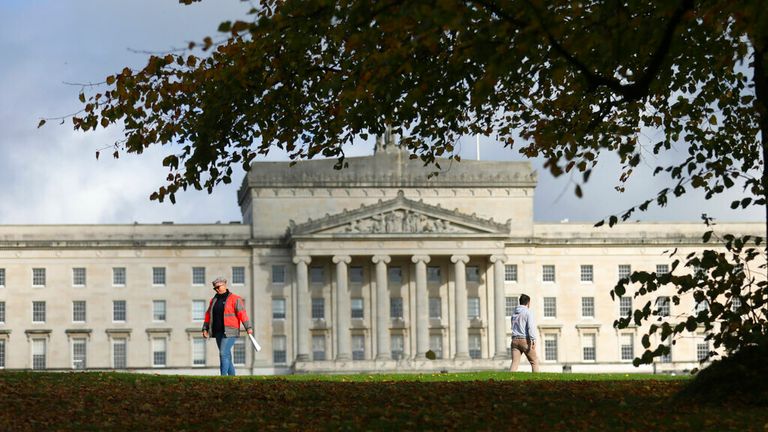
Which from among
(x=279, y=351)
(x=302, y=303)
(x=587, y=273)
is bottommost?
(x=279, y=351)

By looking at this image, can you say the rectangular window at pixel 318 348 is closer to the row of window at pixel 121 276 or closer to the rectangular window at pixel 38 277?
the row of window at pixel 121 276

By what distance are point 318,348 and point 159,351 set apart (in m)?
10.5

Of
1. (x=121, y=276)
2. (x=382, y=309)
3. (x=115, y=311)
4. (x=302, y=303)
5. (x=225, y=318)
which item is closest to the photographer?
(x=225, y=318)

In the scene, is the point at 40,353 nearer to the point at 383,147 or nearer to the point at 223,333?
the point at 383,147

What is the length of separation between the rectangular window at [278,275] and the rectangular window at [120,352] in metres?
10.6

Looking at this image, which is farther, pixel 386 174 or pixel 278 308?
pixel 386 174

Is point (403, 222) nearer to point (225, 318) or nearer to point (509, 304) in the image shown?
point (509, 304)

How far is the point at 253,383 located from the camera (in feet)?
72.5

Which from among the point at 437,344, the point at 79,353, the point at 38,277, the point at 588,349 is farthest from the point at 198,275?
the point at 588,349

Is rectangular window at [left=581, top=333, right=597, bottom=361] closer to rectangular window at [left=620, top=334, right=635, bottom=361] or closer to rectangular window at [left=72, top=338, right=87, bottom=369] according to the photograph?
rectangular window at [left=620, top=334, right=635, bottom=361]

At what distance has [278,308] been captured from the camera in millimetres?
98938

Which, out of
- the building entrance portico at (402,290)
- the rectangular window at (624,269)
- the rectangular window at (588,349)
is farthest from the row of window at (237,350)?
the rectangular window at (624,269)

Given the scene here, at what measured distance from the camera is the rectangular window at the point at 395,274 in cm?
10062

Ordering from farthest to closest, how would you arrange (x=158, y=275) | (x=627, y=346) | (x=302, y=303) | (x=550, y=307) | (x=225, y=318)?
(x=627, y=346) < (x=550, y=307) < (x=158, y=275) < (x=302, y=303) < (x=225, y=318)
